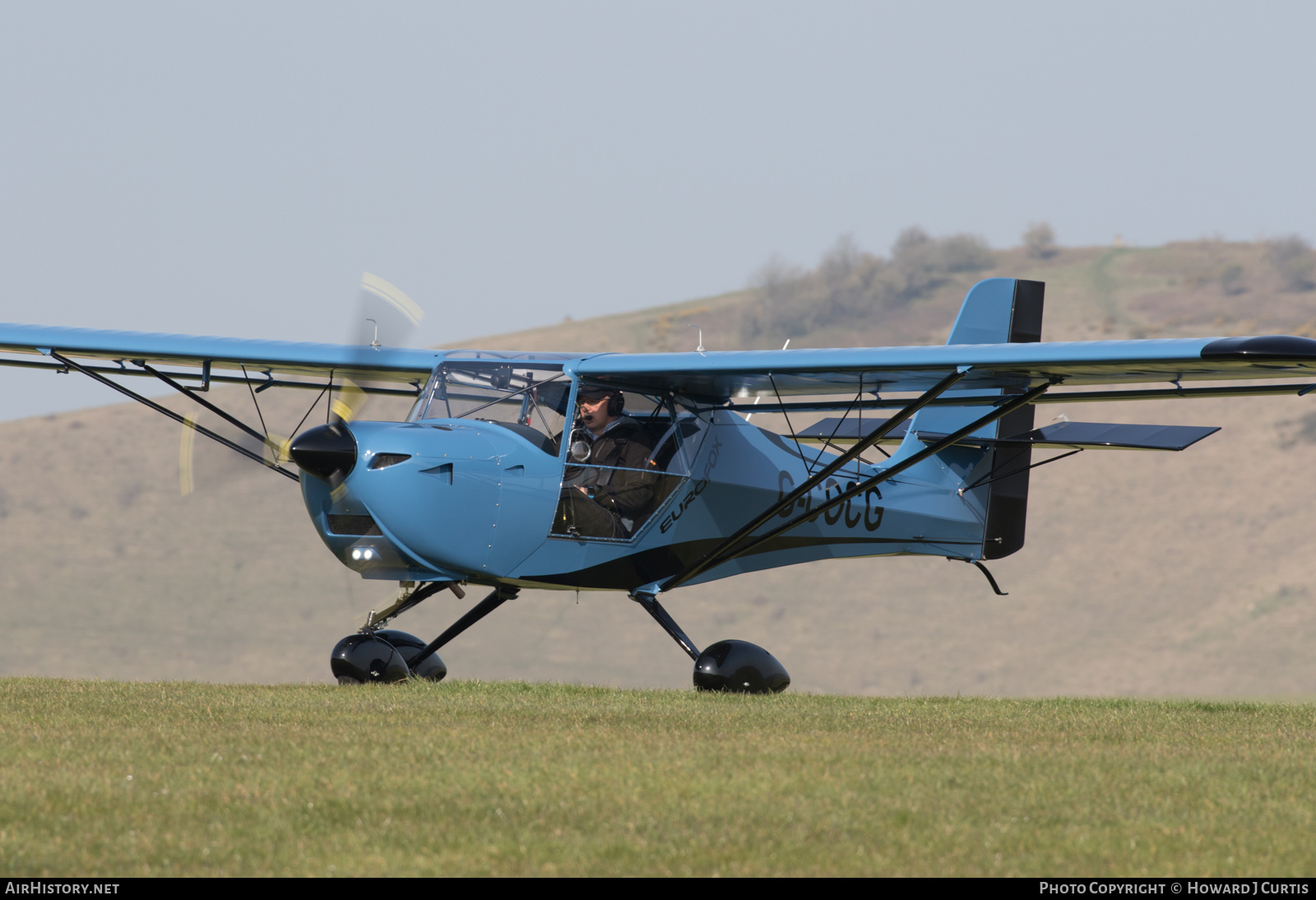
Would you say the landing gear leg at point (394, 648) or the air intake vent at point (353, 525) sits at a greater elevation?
the air intake vent at point (353, 525)

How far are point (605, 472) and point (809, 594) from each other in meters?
57.0

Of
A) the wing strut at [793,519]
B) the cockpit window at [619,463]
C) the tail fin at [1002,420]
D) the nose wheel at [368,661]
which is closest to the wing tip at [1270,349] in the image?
the wing strut at [793,519]

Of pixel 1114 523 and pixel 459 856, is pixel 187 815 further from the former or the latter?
pixel 1114 523

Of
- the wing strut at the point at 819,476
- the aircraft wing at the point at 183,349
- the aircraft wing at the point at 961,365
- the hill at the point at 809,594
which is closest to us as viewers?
the aircraft wing at the point at 961,365

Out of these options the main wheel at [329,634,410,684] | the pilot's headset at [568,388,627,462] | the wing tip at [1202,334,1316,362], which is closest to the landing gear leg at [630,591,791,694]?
the pilot's headset at [568,388,627,462]

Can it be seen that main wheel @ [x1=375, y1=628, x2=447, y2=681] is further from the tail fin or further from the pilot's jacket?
the tail fin

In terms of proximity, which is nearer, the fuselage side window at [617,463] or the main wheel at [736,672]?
the fuselage side window at [617,463]

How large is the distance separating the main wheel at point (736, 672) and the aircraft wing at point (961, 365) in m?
2.38

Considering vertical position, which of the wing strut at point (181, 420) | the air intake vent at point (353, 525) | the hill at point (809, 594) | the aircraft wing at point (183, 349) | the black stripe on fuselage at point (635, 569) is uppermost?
the aircraft wing at point (183, 349)

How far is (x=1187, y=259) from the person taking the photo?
102188 millimetres

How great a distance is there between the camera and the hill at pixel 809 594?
63.1 meters

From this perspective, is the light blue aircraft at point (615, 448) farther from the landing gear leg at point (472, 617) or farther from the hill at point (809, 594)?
the hill at point (809, 594)
